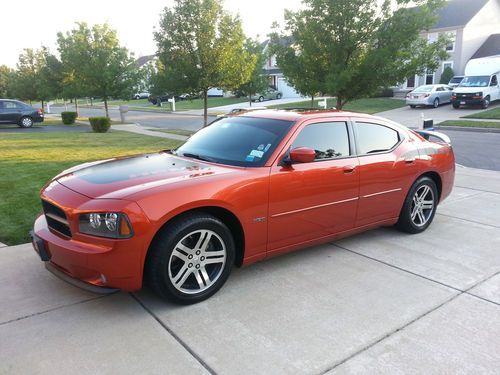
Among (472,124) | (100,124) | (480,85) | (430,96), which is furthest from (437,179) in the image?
(430,96)

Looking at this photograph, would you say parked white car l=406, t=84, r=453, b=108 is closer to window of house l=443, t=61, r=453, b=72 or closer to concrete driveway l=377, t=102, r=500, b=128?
concrete driveway l=377, t=102, r=500, b=128

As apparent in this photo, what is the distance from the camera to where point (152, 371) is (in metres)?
2.61

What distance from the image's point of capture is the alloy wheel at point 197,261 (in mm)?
3309

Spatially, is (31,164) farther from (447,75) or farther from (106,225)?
(447,75)

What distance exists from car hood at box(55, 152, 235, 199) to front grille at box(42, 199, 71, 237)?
8.5 inches

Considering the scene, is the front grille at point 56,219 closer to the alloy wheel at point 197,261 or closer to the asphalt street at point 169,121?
the alloy wheel at point 197,261

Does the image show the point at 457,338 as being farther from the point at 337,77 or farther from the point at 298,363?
the point at 337,77

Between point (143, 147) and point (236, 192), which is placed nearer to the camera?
point (236, 192)

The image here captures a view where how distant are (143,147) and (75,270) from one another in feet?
32.5

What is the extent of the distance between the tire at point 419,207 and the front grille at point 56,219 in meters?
3.70

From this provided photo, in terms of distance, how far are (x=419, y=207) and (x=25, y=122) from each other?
831 inches

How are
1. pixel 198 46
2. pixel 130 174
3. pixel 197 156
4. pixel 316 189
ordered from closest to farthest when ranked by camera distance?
pixel 130 174
pixel 316 189
pixel 197 156
pixel 198 46

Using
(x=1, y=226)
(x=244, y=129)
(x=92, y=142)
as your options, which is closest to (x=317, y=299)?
(x=244, y=129)

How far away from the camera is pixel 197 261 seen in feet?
11.2
